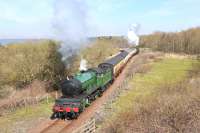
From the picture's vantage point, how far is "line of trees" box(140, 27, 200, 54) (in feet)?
315

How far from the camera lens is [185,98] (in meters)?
20.2

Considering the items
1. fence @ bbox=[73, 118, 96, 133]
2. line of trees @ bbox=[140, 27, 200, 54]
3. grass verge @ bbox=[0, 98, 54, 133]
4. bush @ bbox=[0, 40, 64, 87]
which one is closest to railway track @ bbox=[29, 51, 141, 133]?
grass verge @ bbox=[0, 98, 54, 133]

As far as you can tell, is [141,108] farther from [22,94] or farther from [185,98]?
[22,94]

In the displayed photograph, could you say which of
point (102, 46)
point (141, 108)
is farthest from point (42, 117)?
point (102, 46)

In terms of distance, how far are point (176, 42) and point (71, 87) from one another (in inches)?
3280

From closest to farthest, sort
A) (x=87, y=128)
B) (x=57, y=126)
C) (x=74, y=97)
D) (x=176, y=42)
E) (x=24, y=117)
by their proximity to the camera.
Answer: (x=87, y=128) < (x=57, y=126) < (x=74, y=97) < (x=24, y=117) < (x=176, y=42)

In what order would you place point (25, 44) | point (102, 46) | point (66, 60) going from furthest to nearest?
point (102, 46), point (25, 44), point (66, 60)

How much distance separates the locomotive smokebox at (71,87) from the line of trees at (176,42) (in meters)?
72.9

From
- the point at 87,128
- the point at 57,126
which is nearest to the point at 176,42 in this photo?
the point at 57,126

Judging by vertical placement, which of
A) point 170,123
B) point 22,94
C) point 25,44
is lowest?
point 22,94

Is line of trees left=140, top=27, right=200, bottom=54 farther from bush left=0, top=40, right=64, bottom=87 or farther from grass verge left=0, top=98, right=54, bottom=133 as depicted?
grass verge left=0, top=98, right=54, bottom=133

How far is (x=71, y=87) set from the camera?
24828 millimetres

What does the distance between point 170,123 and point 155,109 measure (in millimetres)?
2536

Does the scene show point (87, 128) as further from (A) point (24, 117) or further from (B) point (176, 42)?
(B) point (176, 42)
